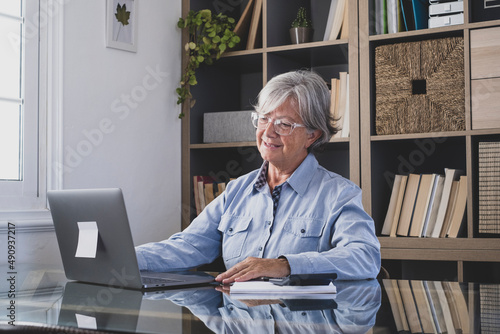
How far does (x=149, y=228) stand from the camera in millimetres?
3039

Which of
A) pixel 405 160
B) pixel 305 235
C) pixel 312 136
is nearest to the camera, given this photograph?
pixel 305 235

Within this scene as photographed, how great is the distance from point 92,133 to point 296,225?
1216 millimetres

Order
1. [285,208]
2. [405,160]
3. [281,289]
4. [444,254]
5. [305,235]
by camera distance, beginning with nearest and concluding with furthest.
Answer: [281,289] → [305,235] → [285,208] → [444,254] → [405,160]

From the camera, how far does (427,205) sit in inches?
108

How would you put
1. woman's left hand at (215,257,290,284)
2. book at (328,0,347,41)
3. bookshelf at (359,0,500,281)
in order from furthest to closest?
book at (328,0,347,41)
bookshelf at (359,0,500,281)
woman's left hand at (215,257,290,284)

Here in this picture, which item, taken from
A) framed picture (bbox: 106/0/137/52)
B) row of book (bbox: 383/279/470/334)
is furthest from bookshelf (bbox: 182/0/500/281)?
row of book (bbox: 383/279/470/334)

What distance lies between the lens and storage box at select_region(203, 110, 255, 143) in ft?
10.2

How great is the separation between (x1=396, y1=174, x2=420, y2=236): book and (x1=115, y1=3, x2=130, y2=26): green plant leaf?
1.47m

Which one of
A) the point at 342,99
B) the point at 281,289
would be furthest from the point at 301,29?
the point at 281,289

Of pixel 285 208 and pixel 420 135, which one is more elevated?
pixel 420 135

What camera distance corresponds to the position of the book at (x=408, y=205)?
278 cm

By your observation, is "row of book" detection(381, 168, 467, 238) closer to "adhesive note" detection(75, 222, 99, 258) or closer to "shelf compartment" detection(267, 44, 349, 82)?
"shelf compartment" detection(267, 44, 349, 82)

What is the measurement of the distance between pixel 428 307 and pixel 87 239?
787mm

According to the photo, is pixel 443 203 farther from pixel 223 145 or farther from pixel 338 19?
pixel 223 145
